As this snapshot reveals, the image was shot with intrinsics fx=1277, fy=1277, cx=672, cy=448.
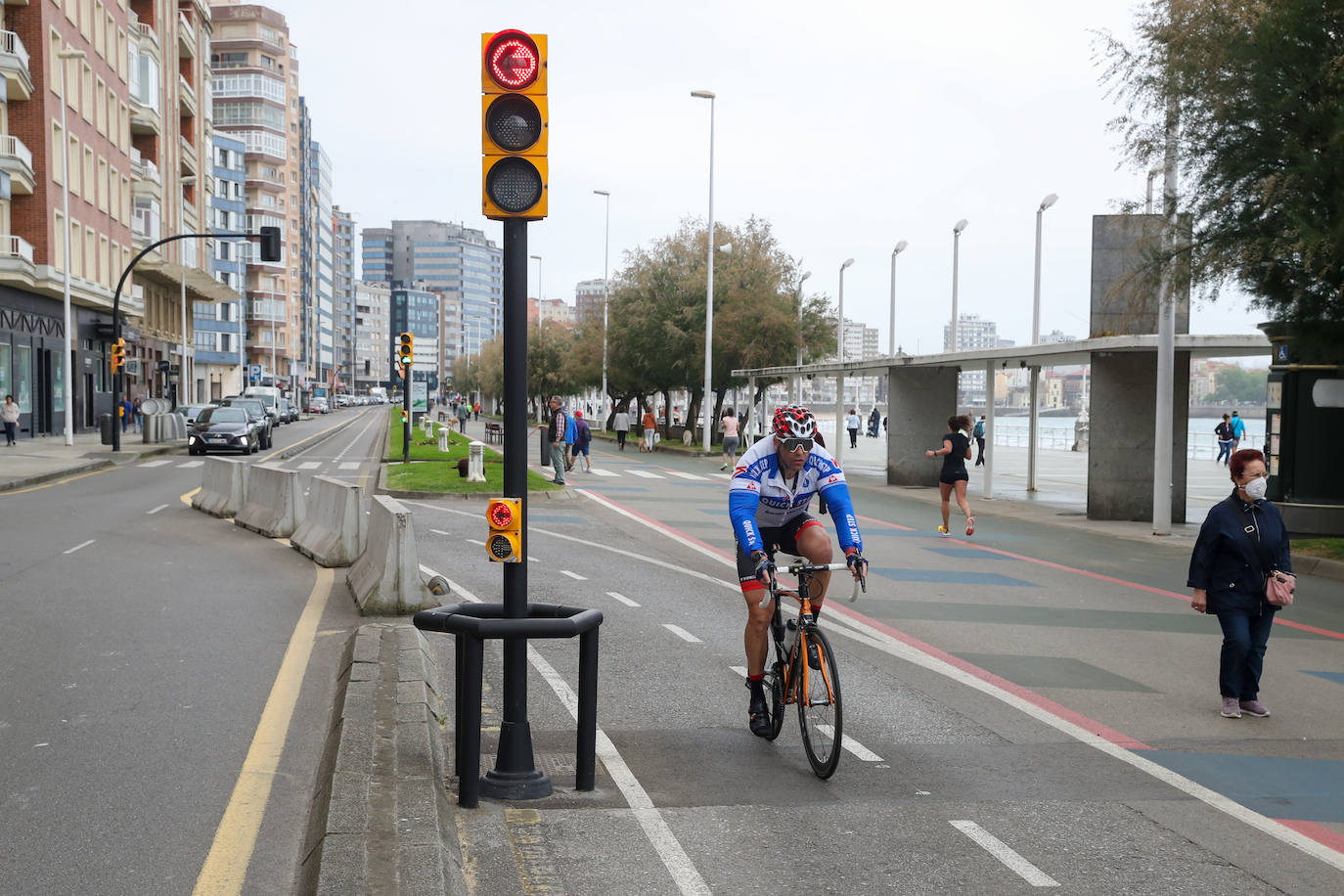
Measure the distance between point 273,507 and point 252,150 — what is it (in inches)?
4806

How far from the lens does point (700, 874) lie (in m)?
4.81

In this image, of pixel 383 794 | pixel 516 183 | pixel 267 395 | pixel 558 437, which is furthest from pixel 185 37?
pixel 383 794

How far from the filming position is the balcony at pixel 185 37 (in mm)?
70188

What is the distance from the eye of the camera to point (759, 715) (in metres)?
6.89

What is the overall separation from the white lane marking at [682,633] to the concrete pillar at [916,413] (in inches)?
810

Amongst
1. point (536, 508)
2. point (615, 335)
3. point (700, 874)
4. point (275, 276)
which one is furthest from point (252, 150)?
point (700, 874)

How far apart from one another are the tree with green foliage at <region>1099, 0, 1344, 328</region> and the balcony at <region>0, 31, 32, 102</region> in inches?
1434

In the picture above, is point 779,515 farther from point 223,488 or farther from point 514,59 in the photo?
point 223,488

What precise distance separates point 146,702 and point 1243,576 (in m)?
6.50

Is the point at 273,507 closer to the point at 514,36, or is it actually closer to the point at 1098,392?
the point at 514,36

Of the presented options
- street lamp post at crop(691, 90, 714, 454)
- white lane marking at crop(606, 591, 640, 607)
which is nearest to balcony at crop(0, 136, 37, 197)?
street lamp post at crop(691, 90, 714, 454)

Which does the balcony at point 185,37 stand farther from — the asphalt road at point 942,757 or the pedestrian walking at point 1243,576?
the pedestrian walking at point 1243,576

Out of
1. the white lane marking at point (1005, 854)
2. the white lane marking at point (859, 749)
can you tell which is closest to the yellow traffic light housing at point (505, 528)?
the white lane marking at point (859, 749)

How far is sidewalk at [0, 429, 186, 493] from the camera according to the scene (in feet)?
87.4
